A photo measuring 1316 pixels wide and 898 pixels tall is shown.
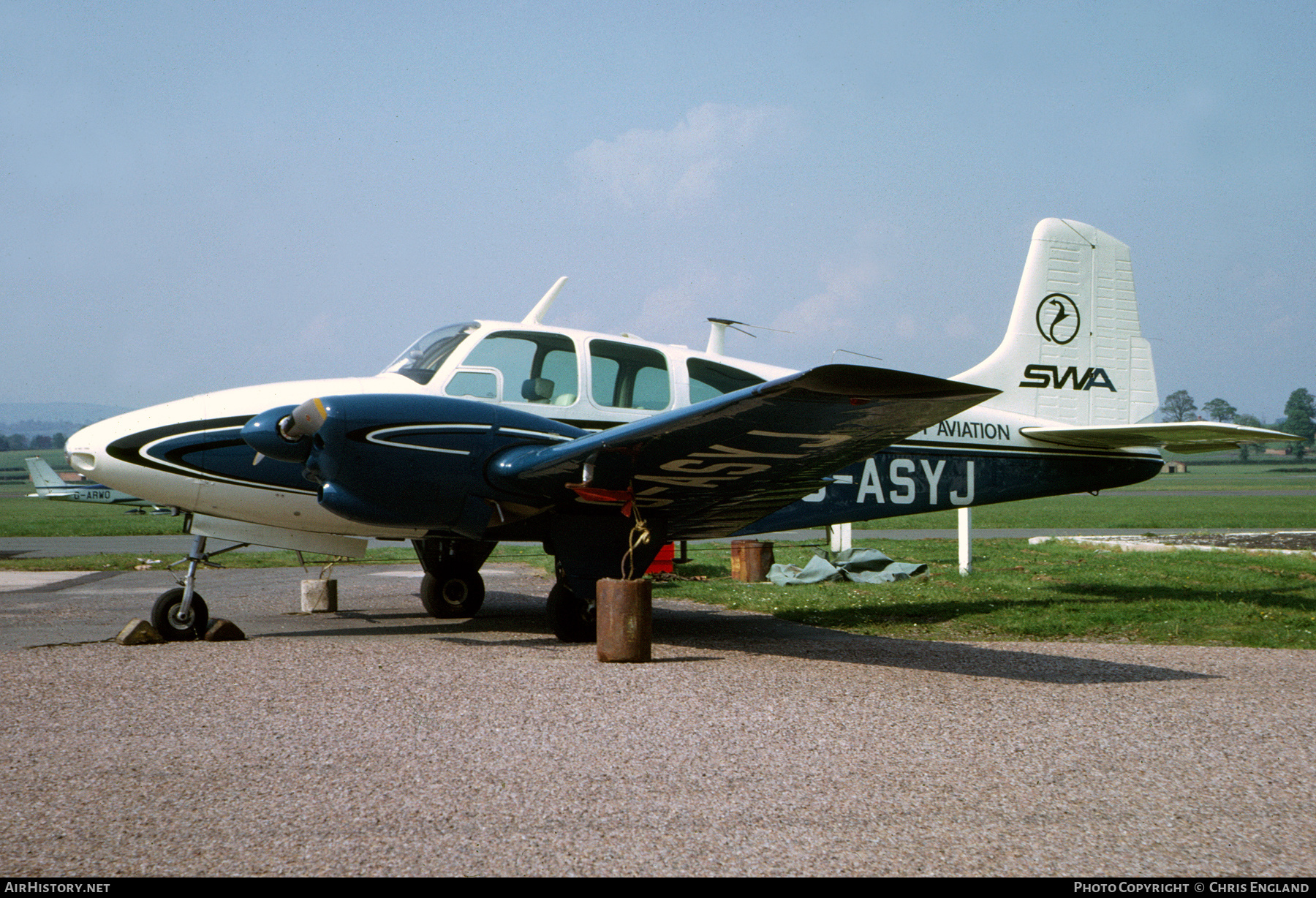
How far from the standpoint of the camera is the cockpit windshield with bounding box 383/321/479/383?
813 centimetres

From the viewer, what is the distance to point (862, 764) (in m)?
3.91

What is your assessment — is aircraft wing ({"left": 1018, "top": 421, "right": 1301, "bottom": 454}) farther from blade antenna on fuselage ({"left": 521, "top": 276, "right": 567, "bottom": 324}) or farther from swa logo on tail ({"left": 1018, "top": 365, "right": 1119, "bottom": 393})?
blade antenna on fuselage ({"left": 521, "top": 276, "right": 567, "bottom": 324})

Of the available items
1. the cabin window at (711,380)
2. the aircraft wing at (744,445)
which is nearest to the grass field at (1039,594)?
the aircraft wing at (744,445)

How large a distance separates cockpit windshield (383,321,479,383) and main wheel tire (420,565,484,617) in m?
2.77

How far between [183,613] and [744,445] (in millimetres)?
4717

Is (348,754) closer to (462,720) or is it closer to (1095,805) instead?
(462,720)

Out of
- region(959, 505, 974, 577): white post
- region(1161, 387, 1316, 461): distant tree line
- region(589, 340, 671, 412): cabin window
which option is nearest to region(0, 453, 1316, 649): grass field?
region(959, 505, 974, 577): white post

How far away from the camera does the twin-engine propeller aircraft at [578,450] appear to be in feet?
20.5

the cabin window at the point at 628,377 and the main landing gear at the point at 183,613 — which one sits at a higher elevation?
the cabin window at the point at 628,377

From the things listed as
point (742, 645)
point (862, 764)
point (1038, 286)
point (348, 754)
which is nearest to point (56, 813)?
point (348, 754)

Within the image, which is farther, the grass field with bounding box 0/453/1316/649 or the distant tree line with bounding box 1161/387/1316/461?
the distant tree line with bounding box 1161/387/1316/461

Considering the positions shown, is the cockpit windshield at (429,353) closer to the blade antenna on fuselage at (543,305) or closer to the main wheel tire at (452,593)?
the blade antenna on fuselage at (543,305)

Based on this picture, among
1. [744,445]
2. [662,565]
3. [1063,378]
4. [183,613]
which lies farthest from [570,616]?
[1063,378]

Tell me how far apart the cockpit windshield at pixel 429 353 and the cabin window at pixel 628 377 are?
46.0 inches
